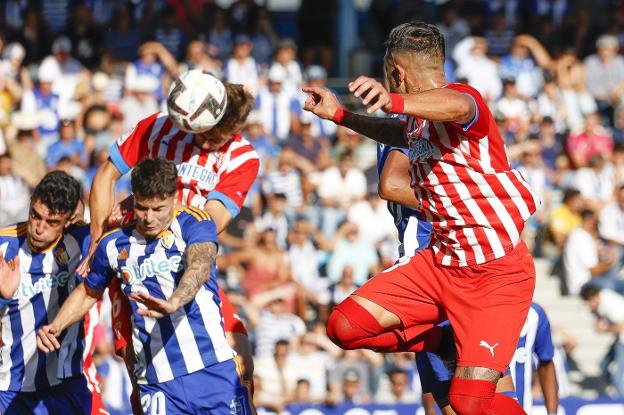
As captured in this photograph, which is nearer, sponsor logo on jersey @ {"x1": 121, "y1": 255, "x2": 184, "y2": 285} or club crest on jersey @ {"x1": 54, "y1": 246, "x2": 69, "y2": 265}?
sponsor logo on jersey @ {"x1": 121, "y1": 255, "x2": 184, "y2": 285}

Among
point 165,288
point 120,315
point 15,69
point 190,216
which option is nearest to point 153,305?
point 165,288

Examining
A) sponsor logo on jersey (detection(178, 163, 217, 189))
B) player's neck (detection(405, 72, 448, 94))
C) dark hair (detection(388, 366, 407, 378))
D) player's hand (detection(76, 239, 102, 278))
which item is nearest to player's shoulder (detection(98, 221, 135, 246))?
player's hand (detection(76, 239, 102, 278))

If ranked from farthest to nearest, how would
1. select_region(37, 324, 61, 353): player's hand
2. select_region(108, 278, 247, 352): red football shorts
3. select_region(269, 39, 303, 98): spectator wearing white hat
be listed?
select_region(269, 39, 303, 98): spectator wearing white hat → select_region(108, 278, 247, 352): red football shorts → select_region(37, 324, 61, 353): player's hand

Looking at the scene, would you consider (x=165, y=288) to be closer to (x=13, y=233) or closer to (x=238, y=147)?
(x=13, y=233)

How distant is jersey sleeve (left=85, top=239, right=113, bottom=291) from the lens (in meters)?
7.19

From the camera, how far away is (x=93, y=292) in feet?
23.8

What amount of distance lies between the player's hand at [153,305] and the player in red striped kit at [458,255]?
0.97 meters

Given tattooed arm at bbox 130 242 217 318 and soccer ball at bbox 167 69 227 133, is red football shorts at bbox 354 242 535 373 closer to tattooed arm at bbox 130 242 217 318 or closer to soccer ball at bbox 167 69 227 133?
tattooed arm at bbox 130 242 217 318

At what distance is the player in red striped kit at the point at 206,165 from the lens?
25.5 feet

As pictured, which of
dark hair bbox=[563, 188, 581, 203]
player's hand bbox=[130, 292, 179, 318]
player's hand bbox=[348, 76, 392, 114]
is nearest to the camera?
player's hand bbox=[348, 76, 392, 114]

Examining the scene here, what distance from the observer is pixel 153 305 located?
21.2ft

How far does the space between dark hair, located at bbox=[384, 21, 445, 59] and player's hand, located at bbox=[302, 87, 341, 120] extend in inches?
24.9

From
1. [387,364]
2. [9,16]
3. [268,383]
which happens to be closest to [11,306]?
[268,383]

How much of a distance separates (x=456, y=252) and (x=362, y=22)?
44.4 ft
